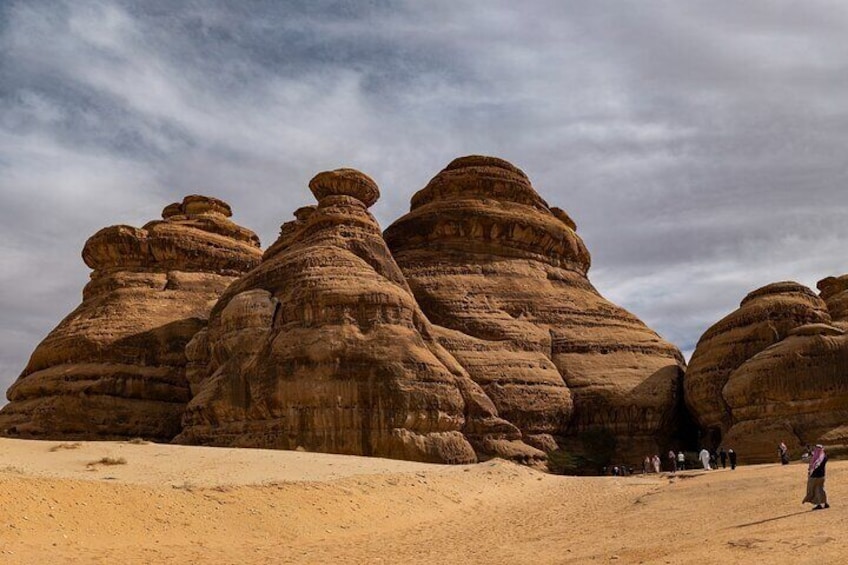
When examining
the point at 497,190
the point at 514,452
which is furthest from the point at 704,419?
the point at 497,190

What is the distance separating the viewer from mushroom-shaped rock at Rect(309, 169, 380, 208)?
40.8 m

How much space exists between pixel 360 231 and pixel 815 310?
2314 cm

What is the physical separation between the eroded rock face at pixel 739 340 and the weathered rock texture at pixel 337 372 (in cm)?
934

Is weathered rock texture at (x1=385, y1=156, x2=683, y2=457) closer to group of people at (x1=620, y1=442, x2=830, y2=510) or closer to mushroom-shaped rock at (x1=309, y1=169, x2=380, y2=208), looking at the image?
group of people at (x1=620, y1=442, x2=830, y2=510)

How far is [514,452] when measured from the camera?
1404 inches

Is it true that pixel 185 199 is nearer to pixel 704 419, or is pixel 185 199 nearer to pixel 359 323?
pixel 359 323

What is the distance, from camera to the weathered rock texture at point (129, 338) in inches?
1548

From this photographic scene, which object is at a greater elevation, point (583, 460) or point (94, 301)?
point (94, 301)

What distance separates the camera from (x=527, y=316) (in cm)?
4519

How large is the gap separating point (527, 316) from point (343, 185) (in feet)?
41.9

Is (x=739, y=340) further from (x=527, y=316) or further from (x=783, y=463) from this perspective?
(x=783, y=463)

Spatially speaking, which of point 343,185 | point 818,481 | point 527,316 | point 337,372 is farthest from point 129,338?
point 818,481

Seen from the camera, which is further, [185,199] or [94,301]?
[185,199]

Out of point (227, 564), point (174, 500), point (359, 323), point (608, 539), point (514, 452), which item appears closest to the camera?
point (227, 564)
